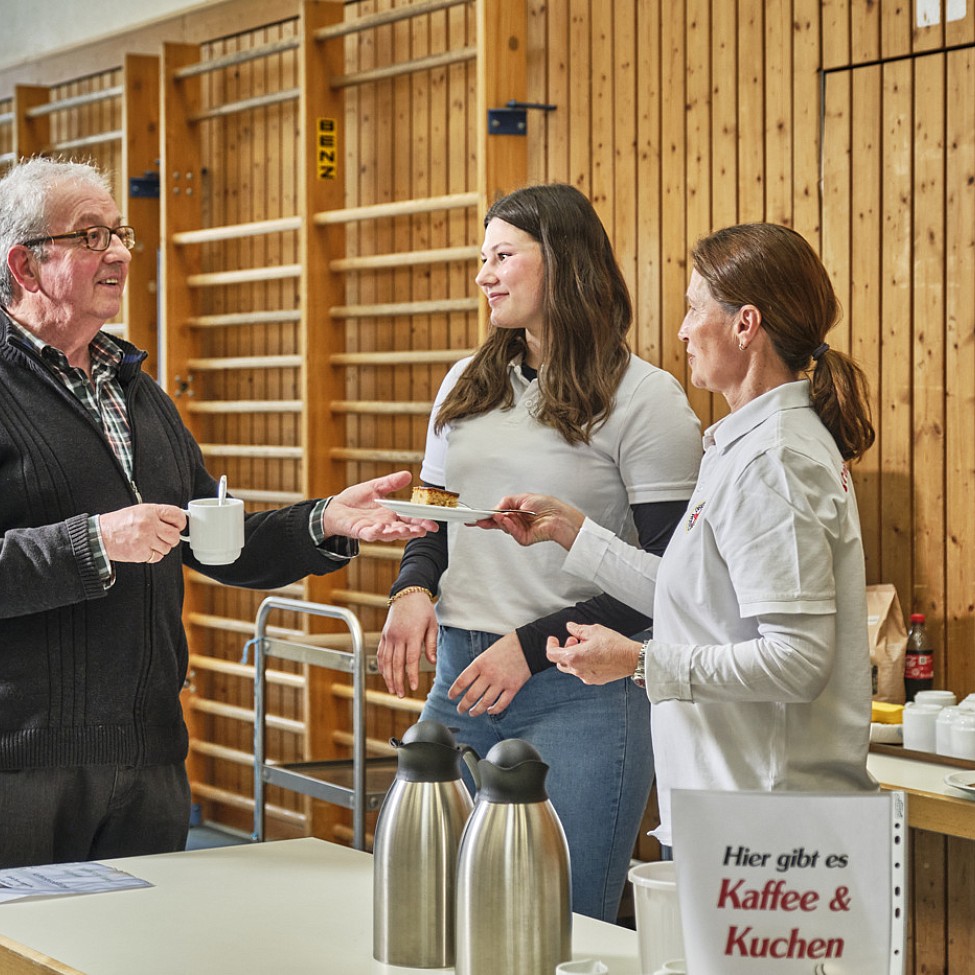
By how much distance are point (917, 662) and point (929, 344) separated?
0.77 meters

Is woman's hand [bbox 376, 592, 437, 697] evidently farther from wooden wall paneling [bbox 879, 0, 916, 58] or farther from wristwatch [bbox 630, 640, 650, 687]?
wooden wall paneling [bbox 879, 0, 916, 58]

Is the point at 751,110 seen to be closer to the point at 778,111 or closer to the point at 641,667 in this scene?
the point at 778,111

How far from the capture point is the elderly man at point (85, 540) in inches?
81.9

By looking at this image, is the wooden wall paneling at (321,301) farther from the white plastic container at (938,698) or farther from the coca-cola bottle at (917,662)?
the white plastic container at (938,698)

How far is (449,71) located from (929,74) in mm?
1818

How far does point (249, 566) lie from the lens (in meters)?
2.55

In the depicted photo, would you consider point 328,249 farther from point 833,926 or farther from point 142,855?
point 833,926

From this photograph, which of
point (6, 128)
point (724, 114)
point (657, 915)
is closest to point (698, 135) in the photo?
point (724, 114)

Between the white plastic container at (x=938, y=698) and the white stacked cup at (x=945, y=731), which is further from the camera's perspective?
the white plastic container at (x=938, y=698)

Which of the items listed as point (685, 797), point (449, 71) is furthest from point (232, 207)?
point (685, 797)

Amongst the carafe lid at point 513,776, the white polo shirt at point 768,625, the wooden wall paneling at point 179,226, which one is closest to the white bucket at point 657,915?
the carafe lid at point 513,776

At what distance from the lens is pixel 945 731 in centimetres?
309

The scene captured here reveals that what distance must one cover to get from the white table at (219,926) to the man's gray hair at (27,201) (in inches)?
39.2

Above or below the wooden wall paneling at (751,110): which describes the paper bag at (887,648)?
below
